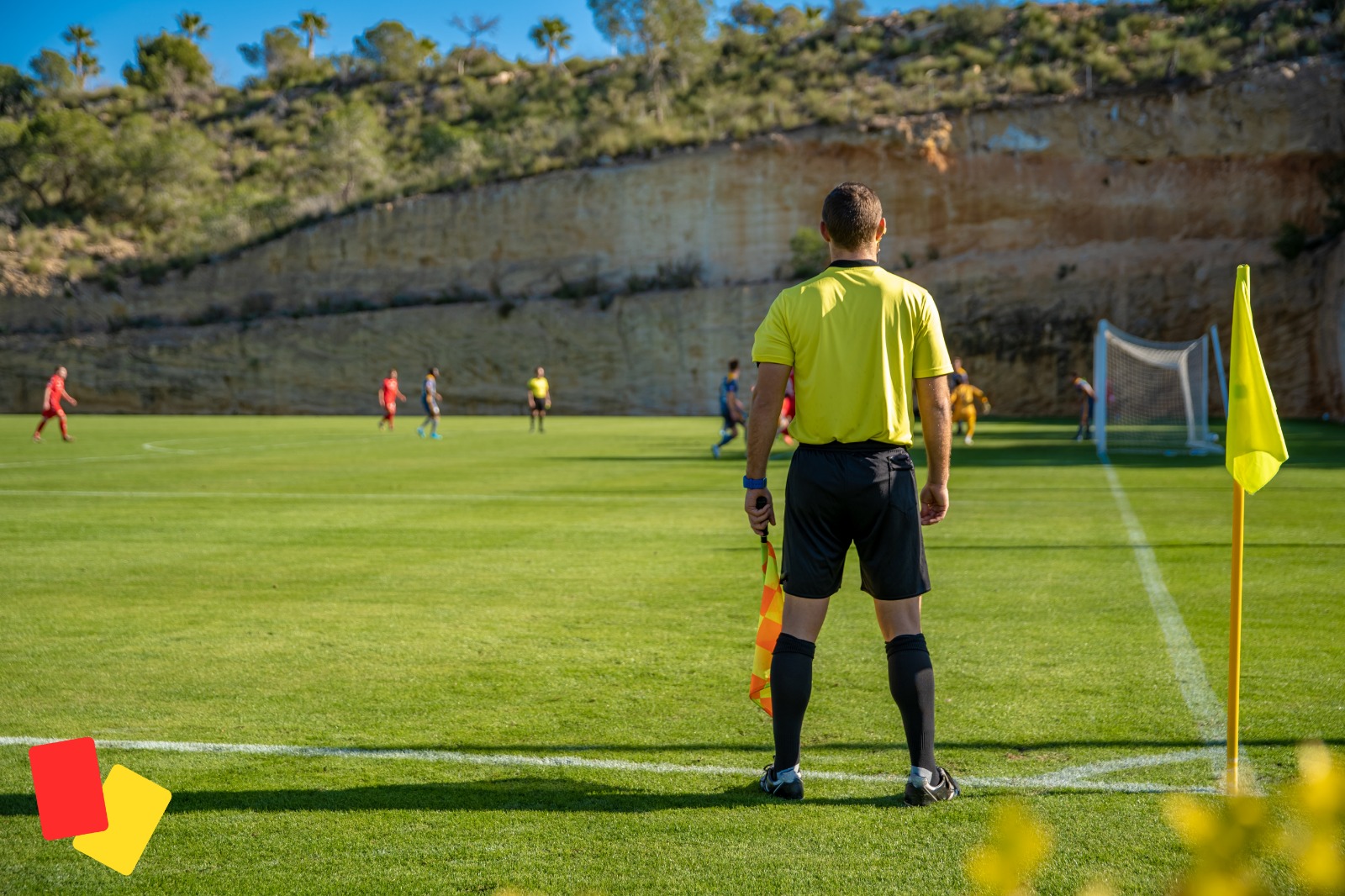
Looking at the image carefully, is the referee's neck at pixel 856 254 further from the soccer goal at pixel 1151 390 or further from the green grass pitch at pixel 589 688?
the soccer goal at pixel 1151 390

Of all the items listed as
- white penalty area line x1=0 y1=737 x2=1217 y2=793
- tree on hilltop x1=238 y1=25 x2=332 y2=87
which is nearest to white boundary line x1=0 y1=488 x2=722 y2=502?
white penalty area line x1=0 y1=737 x2=1217 y2=793

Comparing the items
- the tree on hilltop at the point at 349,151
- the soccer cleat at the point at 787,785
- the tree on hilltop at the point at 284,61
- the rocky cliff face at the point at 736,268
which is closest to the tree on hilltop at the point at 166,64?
the tree on hilltop at the point at 284,61

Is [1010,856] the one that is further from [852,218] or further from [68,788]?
[852,218]

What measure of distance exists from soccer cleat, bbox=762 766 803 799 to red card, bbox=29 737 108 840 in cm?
226

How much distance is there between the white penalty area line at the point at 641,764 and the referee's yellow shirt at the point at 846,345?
1373 millimetres

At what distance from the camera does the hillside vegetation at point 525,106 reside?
221 ft

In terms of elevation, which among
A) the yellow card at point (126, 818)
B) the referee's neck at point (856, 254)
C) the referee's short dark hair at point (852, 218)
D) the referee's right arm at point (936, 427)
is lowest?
the yellow card at point (126, 818)

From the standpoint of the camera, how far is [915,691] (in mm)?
4426

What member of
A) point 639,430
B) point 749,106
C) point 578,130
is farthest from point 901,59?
point 639,430

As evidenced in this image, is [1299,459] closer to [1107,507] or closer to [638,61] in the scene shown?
[1107,507]

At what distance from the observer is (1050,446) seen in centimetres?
2880

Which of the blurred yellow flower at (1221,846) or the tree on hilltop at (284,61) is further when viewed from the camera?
the tree on hilltop at (284,61)

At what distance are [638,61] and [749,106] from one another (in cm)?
2071

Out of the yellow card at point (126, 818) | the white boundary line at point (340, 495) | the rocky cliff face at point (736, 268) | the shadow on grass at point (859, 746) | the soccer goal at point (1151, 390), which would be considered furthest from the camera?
the rocky cliff face at point (736, 268)
